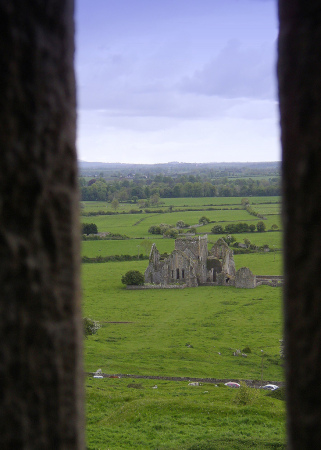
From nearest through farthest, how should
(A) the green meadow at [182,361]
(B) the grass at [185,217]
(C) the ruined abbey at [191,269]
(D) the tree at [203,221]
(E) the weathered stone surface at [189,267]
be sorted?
(A) the green meadow at [182,361] → (C) the ruined abbey at [191,269] → (E) the weathered stone surface at [189,267] → (B) the grass at [185,217] → (D) the tree at [203,221]

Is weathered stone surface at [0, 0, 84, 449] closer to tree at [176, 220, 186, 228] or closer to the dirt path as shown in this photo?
the dirt path

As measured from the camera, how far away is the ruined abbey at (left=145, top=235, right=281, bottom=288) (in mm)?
70938

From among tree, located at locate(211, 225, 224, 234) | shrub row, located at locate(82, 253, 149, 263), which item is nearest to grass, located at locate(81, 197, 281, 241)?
tree, located at locate(211, 225, 224, 234)

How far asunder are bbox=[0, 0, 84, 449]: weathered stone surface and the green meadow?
18.9 m

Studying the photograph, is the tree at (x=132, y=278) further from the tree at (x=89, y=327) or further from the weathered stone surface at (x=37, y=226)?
the weathered stone surface at (x=37, y=226)

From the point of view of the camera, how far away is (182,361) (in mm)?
40469

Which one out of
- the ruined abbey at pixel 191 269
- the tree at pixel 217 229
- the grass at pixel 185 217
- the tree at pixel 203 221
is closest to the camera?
the ruined abbey at pixel 191 269

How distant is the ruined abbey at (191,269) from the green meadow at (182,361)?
265 cm

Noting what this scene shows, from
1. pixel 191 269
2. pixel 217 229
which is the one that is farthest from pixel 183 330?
pixel 217 229

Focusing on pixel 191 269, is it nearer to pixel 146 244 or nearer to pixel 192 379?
pixel 146 244

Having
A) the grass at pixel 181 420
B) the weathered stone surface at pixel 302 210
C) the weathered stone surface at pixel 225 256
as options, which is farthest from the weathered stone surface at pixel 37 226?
the weathered stone surface at pixel 225 256

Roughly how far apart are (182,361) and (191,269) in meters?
31.8

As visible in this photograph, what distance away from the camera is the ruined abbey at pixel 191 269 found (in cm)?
7094

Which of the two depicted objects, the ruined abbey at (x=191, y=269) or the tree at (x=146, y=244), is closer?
the ruined abbey at (x=191, y=269)
